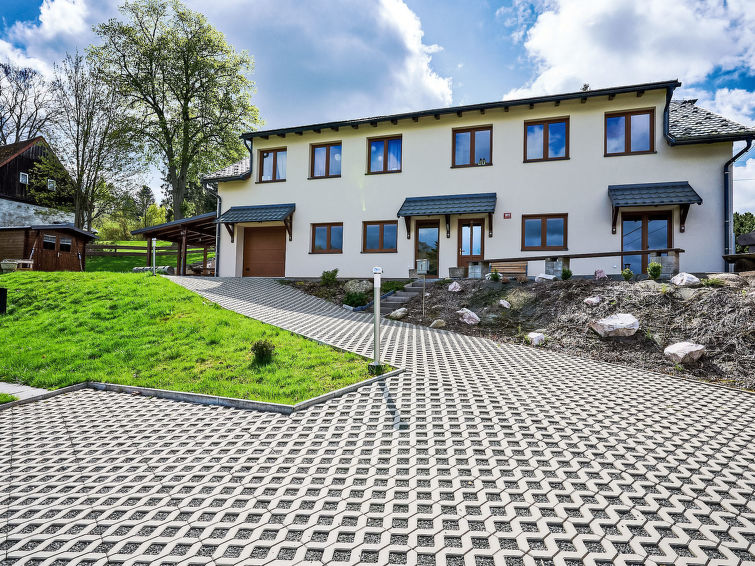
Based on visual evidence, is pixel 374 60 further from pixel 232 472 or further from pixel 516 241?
pixel 232 472

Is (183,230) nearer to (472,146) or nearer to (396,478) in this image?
(472,146)

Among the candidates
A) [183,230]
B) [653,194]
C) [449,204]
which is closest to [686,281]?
[653,194]

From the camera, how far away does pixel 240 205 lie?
1945 cm

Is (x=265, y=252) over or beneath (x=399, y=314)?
over

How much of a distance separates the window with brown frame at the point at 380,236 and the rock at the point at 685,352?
10913 millimetres

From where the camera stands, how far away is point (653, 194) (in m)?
13.5

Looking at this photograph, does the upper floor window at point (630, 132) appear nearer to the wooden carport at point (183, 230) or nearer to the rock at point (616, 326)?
the rock at point (616, 326)

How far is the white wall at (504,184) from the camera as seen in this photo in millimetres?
13555

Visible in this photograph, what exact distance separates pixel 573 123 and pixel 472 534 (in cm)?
1602

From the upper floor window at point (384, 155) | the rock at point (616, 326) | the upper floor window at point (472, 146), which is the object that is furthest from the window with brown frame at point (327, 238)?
the rock at point (616, 326)

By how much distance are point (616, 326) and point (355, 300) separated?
26.5 feet

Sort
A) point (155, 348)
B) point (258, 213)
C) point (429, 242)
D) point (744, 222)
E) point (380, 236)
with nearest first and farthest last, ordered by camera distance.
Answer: point (155, 348)
point (429, 242)
point (380, 236)
point (258, 213)
point (744, 222)

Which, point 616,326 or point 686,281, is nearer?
point 616,326

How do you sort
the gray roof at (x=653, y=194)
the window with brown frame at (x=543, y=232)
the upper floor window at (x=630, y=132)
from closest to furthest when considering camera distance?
the gray roof at (x=653, y=194) → the upper floor window at (x=630, y=132) → the window with brown frame at (x=543, y=232)
